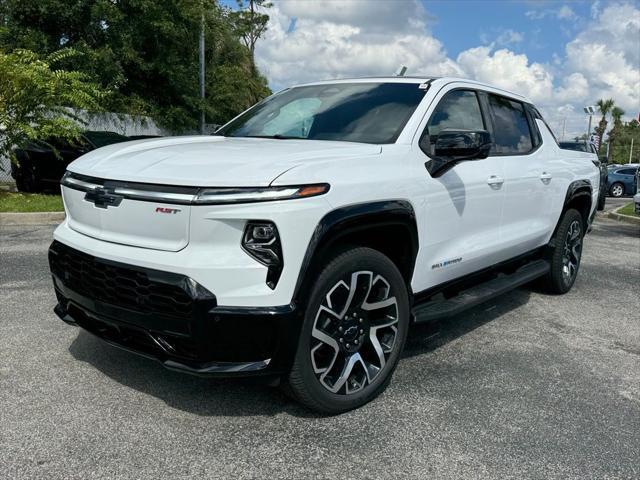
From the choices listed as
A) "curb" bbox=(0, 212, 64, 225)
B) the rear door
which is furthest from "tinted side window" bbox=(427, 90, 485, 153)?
"curb" bbox=(0, 212, 64, 225)

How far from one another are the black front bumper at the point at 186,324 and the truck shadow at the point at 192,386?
0.21 meters

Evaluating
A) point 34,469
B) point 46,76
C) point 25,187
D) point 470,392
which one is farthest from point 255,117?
point 25,187

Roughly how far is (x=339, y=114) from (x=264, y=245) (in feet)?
5.11

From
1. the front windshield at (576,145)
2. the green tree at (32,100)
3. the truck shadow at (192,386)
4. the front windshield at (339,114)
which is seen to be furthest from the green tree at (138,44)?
the truck shadow at (192,386)

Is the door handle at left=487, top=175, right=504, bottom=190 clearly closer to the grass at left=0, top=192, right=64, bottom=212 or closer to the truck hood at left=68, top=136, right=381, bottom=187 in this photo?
the truck hood at left=68, top=136, right=381, bottom=187

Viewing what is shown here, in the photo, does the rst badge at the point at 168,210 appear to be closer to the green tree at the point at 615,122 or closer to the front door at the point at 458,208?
the front door at the point at 458,208

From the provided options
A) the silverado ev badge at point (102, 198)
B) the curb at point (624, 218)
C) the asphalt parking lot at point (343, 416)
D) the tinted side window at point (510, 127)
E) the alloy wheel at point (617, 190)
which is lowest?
the alloy wheel at point (617, 190)

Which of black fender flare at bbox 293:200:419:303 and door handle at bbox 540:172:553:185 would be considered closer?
black fender flare at bbox 293:200:419:303

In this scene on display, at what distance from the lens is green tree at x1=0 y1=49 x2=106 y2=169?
9.98 m

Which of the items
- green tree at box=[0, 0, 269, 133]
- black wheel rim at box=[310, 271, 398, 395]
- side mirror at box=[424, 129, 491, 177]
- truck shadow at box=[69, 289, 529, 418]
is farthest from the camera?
green tree at box=[0, 0, 269, 133]

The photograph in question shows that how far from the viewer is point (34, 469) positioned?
2439 mm

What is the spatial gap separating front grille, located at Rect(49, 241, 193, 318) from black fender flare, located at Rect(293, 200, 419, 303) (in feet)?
1.72

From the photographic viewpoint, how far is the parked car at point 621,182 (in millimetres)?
23953

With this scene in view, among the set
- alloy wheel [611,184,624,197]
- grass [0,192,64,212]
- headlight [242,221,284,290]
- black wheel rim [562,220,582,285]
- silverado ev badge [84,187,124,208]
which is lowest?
alloy wheel [611,184,624,197]
